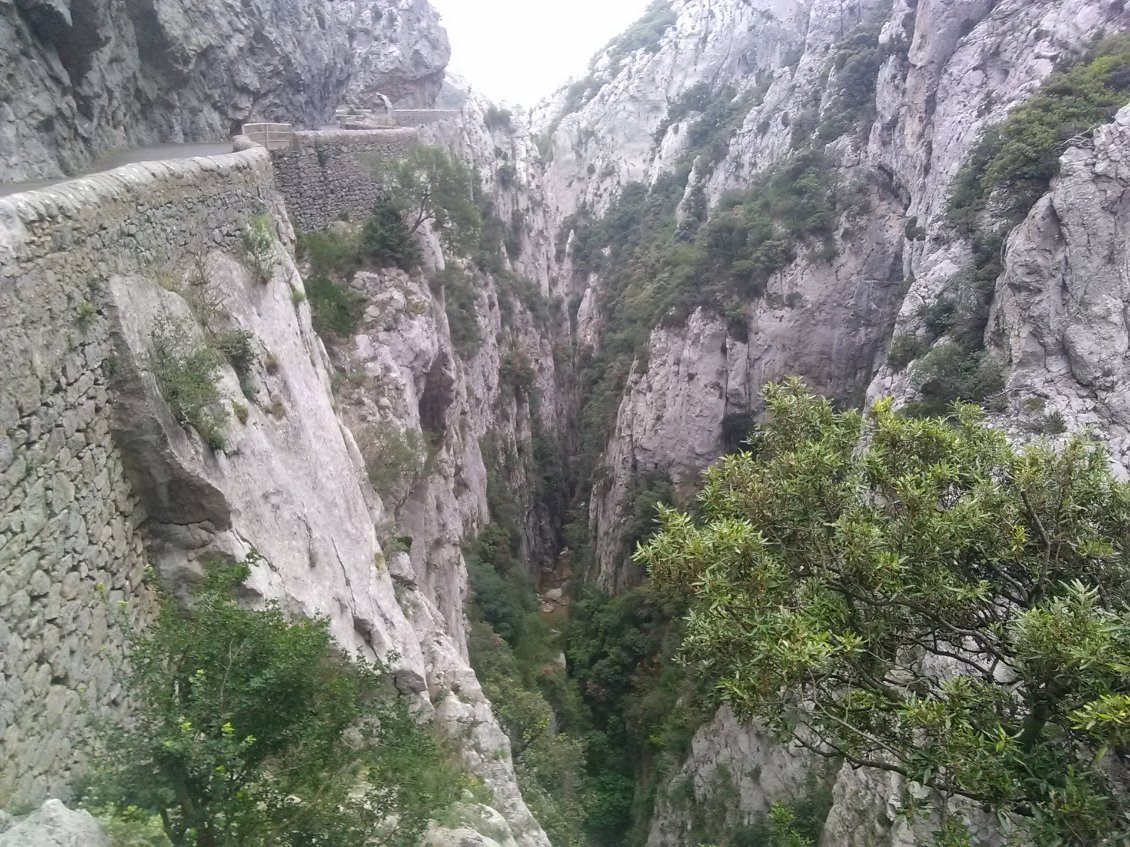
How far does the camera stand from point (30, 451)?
521cm

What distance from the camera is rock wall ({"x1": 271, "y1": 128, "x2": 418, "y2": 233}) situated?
1856 cm

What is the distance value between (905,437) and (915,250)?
23.9 metres

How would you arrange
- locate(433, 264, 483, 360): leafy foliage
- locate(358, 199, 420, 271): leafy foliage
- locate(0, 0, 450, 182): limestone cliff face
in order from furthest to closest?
locate(433, 264, 483, 360): leafy foliage
locate(358, 199, 420, 271): leafy foliage
locate(0, 0, 450, 182): limestone cliff face

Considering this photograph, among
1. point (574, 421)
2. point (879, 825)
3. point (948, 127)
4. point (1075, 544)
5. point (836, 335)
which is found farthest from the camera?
point (574, 421)

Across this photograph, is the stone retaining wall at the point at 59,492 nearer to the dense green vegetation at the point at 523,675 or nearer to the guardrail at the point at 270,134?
the dense green vegetation at the point at 523,675

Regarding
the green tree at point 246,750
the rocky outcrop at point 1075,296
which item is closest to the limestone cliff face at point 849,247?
the rocky outcrop at point 1075,296

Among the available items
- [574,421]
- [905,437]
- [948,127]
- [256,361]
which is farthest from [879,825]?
[574,421]

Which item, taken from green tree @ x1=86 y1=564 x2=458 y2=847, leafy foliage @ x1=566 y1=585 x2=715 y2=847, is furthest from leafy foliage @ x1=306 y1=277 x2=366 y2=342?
green tree @ x1=86 y1=564 x2=458 y2=847

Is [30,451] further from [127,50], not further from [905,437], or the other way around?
[127,50]

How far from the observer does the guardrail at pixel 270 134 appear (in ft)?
58.3

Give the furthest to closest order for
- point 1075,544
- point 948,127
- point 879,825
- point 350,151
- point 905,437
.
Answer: point 948,127
point 350,151
point 879,825
point 905,437
point 1075,544

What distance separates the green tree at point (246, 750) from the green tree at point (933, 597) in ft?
10.7

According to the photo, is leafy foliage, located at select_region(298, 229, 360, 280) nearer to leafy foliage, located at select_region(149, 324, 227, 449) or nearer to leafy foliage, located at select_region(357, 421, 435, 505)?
leafy foliage, located at select_region(357, 421, 435, 505)

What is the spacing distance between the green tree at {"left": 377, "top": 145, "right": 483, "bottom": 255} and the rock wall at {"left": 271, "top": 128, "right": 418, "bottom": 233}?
0.68 meters
